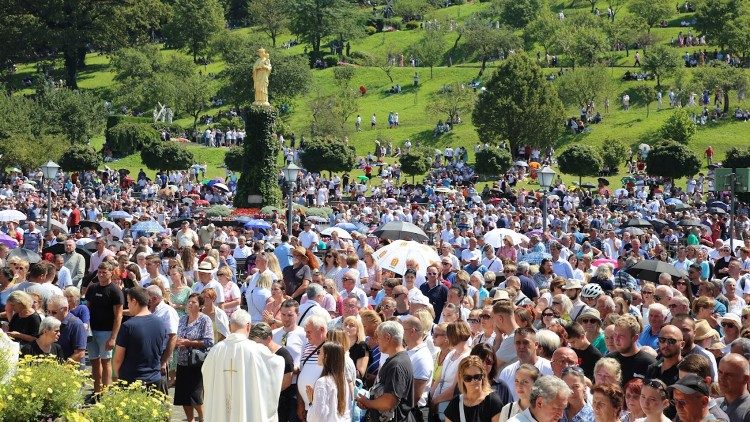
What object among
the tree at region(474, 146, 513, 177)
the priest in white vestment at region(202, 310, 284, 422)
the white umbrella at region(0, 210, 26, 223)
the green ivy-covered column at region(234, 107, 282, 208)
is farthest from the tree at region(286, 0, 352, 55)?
the priest in white vestment at region(202, 310, 284, 422)

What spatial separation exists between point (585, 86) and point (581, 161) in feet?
68.9

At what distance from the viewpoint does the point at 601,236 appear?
83.1ft

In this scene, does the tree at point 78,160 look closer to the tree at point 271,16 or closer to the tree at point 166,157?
the tree at point 166,157

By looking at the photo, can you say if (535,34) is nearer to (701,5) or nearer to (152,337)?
(701,5)

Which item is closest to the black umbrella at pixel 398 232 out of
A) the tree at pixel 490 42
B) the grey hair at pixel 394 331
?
the grey hair at pixel 394 331

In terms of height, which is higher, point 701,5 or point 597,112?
point 701,5

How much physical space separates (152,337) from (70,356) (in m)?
1.14

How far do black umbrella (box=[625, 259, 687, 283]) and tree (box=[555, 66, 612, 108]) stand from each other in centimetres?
5894

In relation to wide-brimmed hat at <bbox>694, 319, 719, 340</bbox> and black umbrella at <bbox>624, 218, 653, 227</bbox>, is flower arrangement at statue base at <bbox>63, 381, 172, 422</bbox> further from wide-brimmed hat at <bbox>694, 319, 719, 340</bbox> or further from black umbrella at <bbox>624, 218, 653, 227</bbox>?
black umbrella at <bbox>624, 218, 653, 227</bbox>

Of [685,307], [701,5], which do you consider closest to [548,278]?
[685,307]

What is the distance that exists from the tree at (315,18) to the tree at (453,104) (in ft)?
72.5

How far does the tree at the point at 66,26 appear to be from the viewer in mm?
90062

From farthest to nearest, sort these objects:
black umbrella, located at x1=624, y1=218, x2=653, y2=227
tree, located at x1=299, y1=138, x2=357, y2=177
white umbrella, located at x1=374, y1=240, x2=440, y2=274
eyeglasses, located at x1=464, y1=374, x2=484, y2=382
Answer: tree, located at x1=299, y1=138, x2=357, y2=177 < black umbrella, located at x1=624, y1=218, x2=653, y2=227 < white umbrella, located at x1=374, y1=240, x2=440, y2=274 < eyeglasses, located at x1=464, y1=374, x2=484, y2=382

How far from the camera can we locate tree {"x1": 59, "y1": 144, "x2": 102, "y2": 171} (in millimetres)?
57562
